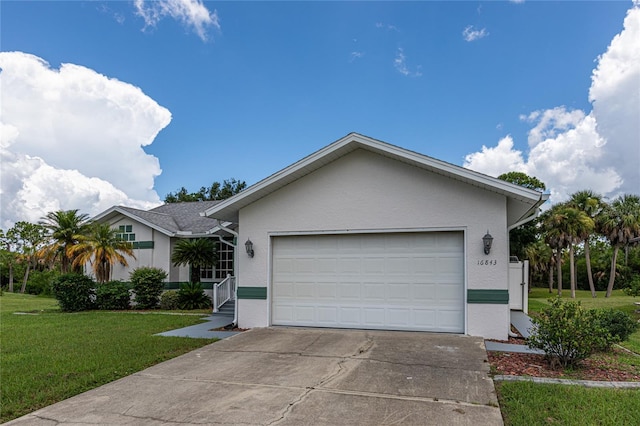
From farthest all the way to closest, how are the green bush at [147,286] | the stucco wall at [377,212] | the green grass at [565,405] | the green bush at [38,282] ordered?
the green bush at [38,282] < the green bush at [147,286] < the stucco wall at [377,212] < the green grass at [565,405]

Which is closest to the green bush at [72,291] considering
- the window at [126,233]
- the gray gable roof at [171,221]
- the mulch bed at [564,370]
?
the window at [126,233]

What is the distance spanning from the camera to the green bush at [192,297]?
587 inches

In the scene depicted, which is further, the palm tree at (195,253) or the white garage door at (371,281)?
the palm tree at (195,253)

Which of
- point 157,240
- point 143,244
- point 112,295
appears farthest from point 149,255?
point 112,295

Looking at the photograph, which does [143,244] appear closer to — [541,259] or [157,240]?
[157,240]

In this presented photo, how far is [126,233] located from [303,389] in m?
14.3

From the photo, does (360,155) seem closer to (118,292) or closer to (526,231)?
(118,292)

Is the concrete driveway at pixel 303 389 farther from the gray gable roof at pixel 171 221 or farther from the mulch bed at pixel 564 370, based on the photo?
the gray gable roof at pixel 171 221

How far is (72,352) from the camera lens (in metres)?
7.53

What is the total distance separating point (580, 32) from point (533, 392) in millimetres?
12459

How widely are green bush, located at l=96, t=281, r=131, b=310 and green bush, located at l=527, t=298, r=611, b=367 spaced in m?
13.8

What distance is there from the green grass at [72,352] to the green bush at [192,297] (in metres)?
2.42

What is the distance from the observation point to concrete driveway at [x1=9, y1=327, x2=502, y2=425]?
168 inches

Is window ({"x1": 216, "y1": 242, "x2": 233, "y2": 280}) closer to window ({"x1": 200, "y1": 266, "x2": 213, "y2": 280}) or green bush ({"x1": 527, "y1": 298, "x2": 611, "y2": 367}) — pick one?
window ({"x1": 200, "y1": 266, "x2": 213, "y2": 280})
